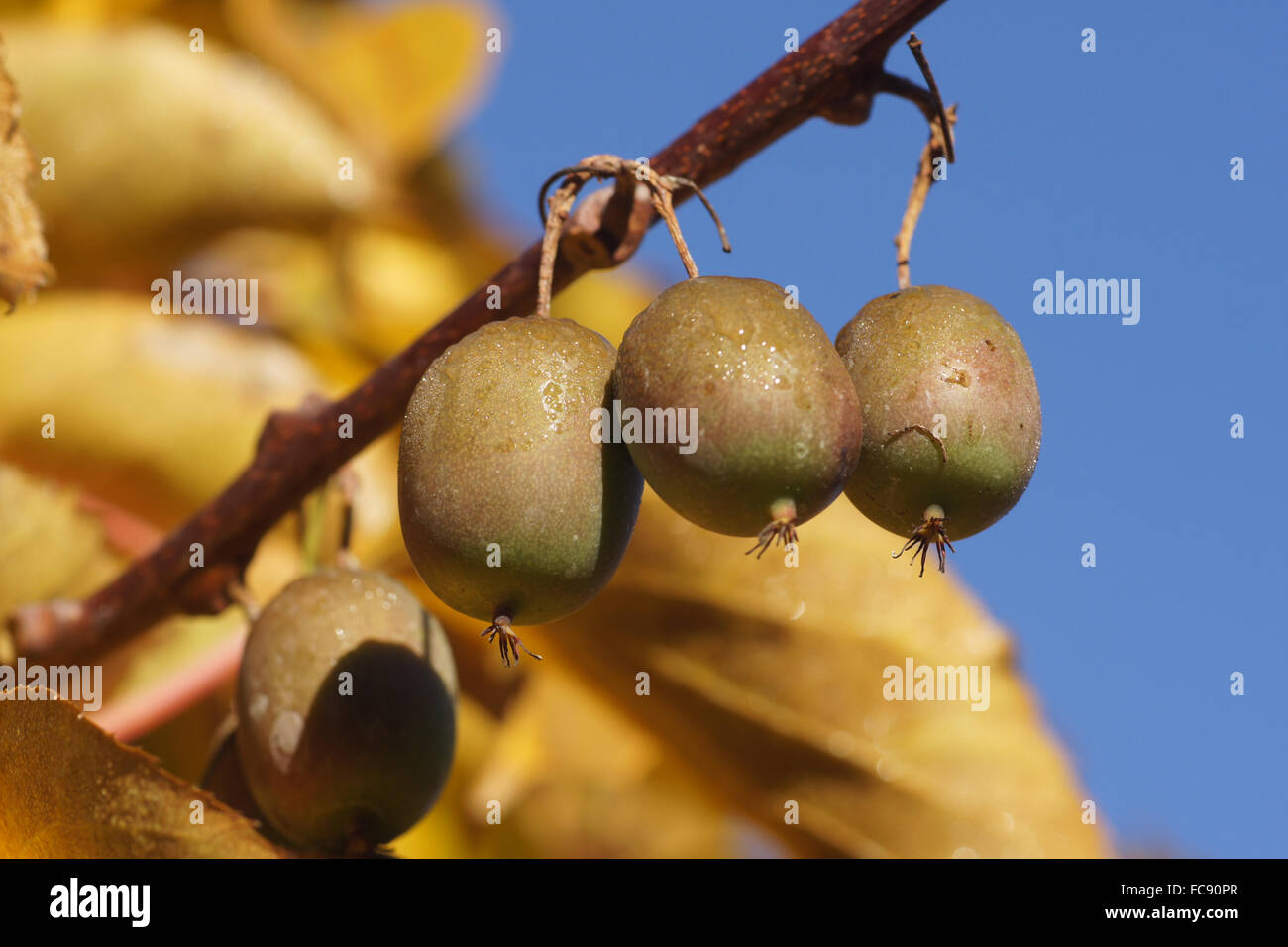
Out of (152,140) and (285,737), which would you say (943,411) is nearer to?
(285,737)

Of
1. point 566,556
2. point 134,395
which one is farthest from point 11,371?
point 566,556

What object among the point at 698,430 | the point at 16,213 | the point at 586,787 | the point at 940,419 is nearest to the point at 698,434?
the point at 698,430

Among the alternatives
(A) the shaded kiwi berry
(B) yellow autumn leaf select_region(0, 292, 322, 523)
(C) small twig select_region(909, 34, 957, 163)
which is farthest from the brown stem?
(B) yellow autumn leaf select_region(0, 292, 322, 523)

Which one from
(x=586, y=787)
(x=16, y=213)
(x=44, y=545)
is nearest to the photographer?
(x=16, y=213)

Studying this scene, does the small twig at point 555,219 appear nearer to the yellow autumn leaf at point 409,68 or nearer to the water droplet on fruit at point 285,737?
the water droplet on fruit at point 285,737

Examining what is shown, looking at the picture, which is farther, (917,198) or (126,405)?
(126,405)

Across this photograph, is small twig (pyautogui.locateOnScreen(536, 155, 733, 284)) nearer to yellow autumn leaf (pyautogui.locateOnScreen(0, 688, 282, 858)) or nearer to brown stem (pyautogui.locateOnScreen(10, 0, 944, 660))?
brown stem (pyautogui.locateOnScreen(10, 0, 944, 660))
